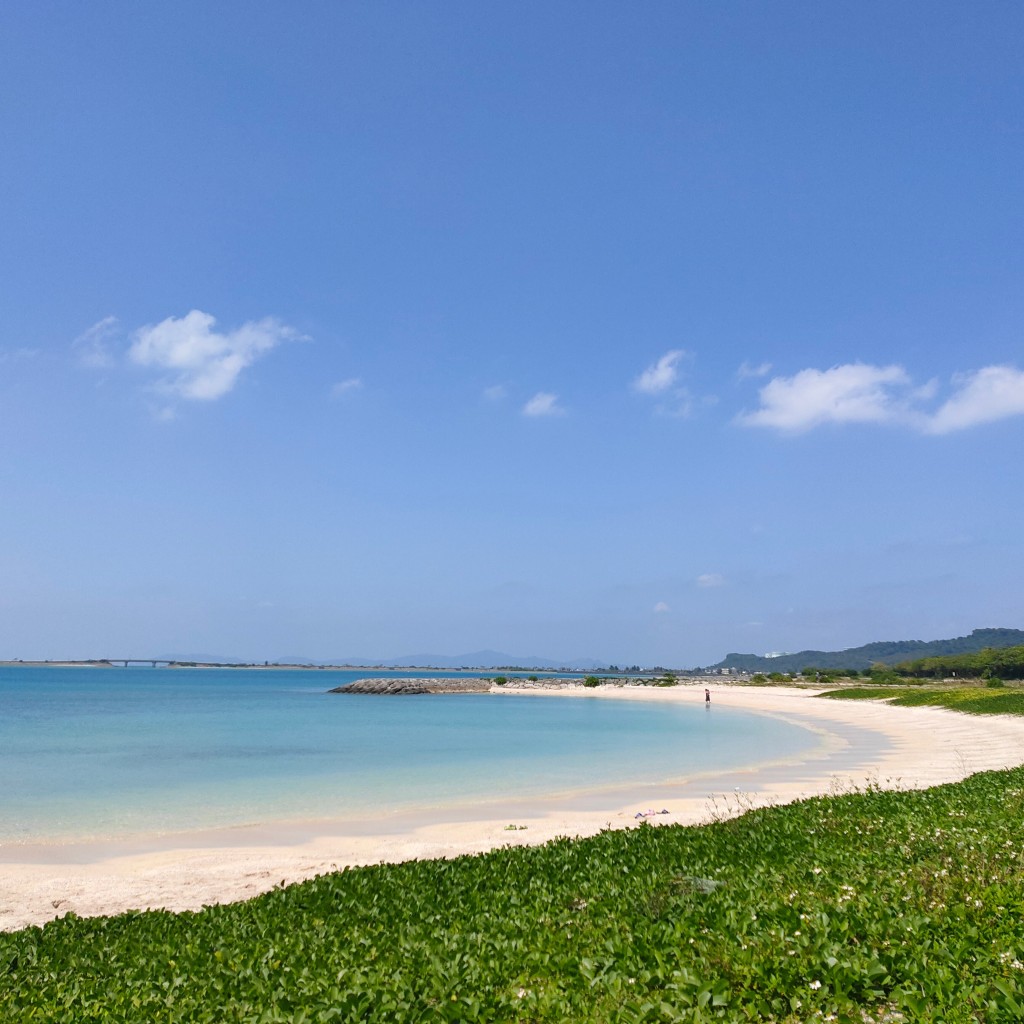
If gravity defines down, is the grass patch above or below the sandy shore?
below

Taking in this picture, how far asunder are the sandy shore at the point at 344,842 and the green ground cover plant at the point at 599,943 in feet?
12.4

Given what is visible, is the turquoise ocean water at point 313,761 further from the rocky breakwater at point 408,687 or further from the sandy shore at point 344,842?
the rocky breakwater at point 408,687

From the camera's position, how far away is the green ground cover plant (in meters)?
5.98

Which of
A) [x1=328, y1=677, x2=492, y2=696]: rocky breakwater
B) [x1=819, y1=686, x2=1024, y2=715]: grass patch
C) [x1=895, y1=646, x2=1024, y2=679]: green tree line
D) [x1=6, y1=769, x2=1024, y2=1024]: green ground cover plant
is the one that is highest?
[x1=6, y1=769, x2=1024, y2=1024]: green ground cover plant

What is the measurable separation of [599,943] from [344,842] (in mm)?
12821

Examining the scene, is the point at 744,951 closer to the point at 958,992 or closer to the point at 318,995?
the point at 958,992

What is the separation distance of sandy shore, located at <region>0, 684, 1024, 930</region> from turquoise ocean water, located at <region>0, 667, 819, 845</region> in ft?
6.25

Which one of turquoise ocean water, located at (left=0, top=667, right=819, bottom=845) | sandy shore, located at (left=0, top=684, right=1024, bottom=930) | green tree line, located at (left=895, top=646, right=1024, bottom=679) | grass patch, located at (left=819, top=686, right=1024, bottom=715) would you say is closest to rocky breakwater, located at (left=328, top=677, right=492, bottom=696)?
turquoise ocean water, located at (left=0, top=667, right=819, bottom=845)

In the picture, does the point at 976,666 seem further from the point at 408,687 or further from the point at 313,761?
the point at 313,761

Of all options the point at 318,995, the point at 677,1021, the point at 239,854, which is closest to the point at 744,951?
the point at 677,1021

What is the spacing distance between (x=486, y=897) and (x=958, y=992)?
6.00 meters

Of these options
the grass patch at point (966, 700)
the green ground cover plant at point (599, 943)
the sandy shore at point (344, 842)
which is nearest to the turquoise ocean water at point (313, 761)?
the sandy shore at point (344, 842)

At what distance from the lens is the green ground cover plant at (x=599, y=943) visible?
5.98 m

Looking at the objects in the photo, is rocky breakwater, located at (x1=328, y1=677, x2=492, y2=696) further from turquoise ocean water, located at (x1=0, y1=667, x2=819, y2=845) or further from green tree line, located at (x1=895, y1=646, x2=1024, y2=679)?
green tree line, located at (x1=895, y1=646, x2=1024, y2=679)
